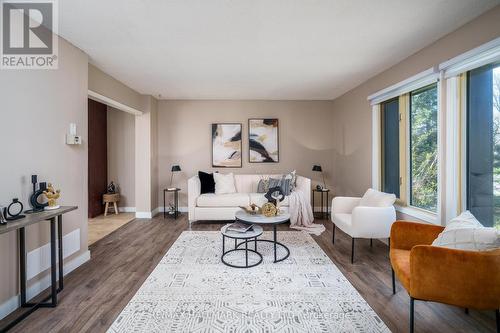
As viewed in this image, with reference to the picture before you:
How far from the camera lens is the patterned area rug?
5.78ft

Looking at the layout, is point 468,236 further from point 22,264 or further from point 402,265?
point 22,264

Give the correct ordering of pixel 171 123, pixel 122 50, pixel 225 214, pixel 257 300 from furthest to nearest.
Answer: pixel 171 123, pixel 225 214, pixel 122 50, pixel 257 300

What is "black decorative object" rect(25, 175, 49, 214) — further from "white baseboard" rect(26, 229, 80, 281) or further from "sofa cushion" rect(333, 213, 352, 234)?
"sofa cushion" rect(333, 213, 352, 234)

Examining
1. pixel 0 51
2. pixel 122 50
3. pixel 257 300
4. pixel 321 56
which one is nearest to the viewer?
pixel 0 51

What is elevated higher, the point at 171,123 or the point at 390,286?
the point at 171,123

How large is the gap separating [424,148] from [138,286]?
3.60 meters

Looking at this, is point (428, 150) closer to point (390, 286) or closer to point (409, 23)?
point (409, 23)

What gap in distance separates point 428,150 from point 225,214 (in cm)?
322

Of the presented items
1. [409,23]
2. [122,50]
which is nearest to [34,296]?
[122,50]

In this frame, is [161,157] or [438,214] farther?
[161,157]

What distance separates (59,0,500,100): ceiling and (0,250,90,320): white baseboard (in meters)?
2.45

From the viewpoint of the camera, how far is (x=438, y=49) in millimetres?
2520

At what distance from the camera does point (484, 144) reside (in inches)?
86.5

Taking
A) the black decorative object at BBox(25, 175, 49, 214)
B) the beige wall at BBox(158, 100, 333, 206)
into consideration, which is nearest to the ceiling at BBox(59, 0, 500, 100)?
the beige wall at BBox(158, 100, 333, 206)
